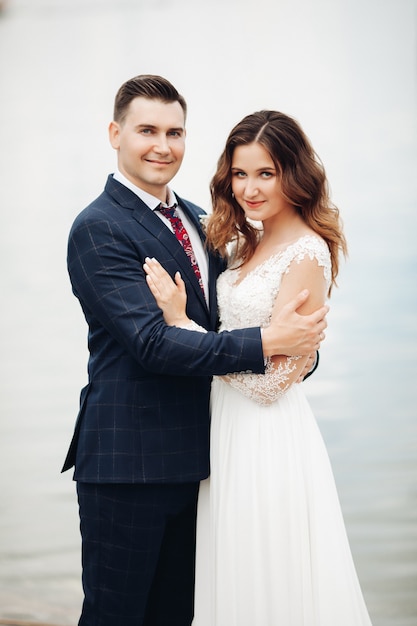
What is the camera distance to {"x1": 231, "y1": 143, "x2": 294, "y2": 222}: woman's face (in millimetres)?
2068

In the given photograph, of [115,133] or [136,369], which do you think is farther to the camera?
[115,133]

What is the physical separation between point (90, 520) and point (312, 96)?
6.22 ft

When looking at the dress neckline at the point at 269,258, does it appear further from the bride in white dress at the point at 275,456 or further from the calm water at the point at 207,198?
the calm water at the point at 207,198

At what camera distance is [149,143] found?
2143 mm

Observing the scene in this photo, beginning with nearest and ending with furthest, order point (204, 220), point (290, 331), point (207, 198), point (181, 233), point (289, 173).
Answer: point (290, 331), point (289, 173), point (181, 233), point (204, 220), point (207, 198)

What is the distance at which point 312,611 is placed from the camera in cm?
203

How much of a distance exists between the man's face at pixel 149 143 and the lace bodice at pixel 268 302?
397mm

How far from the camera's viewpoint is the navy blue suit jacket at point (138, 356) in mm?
1947

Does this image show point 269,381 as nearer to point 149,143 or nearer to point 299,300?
point 299,300

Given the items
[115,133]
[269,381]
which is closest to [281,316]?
[269,381]

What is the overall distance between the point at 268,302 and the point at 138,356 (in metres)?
0.37

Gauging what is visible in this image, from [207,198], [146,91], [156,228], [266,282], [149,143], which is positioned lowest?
[266,282]

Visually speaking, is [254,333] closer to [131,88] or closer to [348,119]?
[131,88]

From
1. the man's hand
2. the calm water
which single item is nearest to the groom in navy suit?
the man's hand
